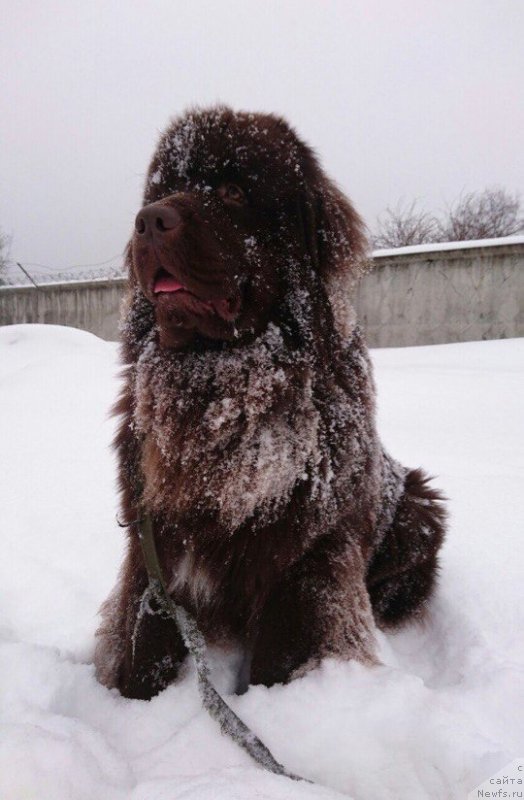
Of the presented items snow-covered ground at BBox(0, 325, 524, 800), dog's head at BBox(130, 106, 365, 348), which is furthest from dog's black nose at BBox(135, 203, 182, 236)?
snow-covered ground at BBox(0, 325, 524, 800)

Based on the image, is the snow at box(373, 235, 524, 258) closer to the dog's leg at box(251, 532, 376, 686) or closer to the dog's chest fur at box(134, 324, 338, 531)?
the dog's chest fur at box(134, 324, 338, 531)

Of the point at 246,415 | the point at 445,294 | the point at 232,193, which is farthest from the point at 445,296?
the point at 246,415

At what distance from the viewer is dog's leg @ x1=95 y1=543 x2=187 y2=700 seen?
1.38m

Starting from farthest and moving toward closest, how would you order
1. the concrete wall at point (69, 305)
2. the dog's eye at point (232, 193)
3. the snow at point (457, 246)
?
1. the concrete wall at point (69, 305)
2. the snow at point (457, 246)
3. the dog's eye at point (232, 193)

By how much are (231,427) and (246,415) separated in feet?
0.19

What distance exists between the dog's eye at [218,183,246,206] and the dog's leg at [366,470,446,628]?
49.4 inches

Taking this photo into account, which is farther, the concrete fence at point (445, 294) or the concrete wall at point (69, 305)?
the concrete wall at point (69, 305)

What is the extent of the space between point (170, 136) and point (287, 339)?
808 mm

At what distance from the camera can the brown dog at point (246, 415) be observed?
4.50ft

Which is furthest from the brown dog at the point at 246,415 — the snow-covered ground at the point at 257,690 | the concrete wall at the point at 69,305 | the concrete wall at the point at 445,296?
the concrete wall at the point at 69,305

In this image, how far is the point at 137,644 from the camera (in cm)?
141

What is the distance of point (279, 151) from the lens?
160cm

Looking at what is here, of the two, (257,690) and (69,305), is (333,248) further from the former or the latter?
(69,305)

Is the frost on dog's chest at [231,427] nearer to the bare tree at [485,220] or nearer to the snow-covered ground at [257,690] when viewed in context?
the snow-covered ground at [257,690]
